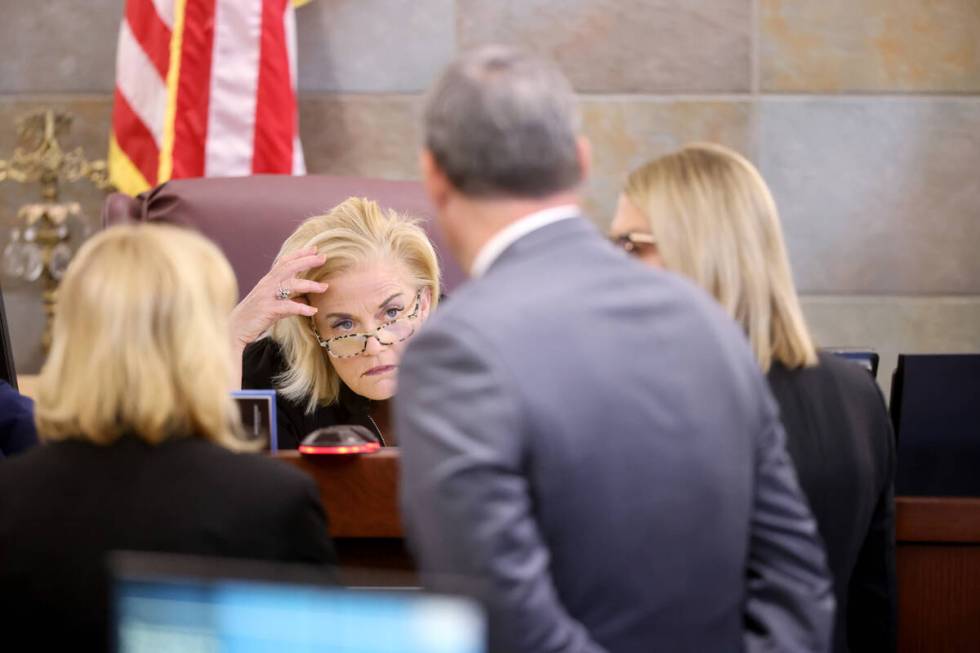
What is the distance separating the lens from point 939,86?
4.28m

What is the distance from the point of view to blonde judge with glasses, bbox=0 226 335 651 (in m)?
1.44

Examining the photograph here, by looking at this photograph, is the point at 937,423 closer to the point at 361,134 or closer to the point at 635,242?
the point at 635,242

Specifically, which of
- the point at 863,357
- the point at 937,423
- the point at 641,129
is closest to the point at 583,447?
the point at 863,357

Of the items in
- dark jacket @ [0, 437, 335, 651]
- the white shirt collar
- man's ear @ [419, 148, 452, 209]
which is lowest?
dark jacket @ [0, 437, 335, 651]

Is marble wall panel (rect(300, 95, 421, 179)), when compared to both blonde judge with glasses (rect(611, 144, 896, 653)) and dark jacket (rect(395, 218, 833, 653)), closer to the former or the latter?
blonde judge with glasses (rect(611, 144, 896, 653))

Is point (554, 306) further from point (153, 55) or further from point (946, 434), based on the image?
point (153, 55)

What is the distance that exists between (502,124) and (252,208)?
2106 mm

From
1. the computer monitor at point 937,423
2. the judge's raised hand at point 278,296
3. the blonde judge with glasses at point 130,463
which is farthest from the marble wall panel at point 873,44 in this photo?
the blonde judge with glasses at point 130,463

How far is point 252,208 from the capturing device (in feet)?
11.0

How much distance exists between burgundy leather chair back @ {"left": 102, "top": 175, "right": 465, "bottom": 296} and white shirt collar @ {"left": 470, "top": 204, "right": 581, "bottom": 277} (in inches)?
76.7

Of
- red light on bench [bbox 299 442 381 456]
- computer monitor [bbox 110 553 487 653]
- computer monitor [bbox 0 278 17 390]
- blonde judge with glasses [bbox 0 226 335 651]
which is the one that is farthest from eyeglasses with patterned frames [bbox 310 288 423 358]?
computer monitor [bbox 110 553 487 653]

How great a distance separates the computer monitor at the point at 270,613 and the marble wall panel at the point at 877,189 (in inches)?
137

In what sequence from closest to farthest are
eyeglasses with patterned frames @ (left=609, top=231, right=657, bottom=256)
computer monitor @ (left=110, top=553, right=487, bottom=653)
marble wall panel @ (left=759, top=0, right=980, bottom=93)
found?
computer monitor @ (left=110, top=553, right=487, bottom=653) → eyeglasses with patterned frames @ (left=609, top=231, right=657, bottom=256) → marble wall panel @ (left=759, top=0, right=980, bottom=93)

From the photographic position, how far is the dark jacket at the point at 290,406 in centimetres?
291
